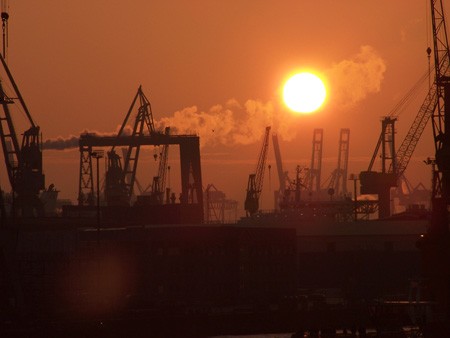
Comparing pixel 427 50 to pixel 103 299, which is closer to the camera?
pixel 103 299

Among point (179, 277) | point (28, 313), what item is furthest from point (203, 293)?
point (28, 313)

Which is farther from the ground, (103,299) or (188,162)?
(188,162)

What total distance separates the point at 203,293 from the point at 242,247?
707 centimetres

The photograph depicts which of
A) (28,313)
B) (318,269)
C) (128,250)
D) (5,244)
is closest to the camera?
(28,313)

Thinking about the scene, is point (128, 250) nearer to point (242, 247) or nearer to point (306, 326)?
point (242, 247)

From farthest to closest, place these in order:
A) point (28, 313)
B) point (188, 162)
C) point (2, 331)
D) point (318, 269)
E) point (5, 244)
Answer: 1. point (188, 162)
2. point (318, 269)
3. point (5, 244)
4. point (28, 313)
5. point (2, 331)

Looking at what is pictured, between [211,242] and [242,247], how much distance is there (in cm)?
423

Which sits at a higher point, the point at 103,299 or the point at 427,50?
the point at 427,50

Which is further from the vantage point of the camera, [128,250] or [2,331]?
[128,250]

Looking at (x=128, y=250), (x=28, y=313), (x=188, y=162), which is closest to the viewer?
(x=28, y=313)

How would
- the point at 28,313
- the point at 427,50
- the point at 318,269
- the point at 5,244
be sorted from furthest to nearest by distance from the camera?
the point at 318,269 → the point at 427,50 → the point at 5,244 → the point at 28,313

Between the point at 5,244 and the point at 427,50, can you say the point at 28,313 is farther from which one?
the point at 427,50

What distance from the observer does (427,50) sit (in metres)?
149

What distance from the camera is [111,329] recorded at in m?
99.7
